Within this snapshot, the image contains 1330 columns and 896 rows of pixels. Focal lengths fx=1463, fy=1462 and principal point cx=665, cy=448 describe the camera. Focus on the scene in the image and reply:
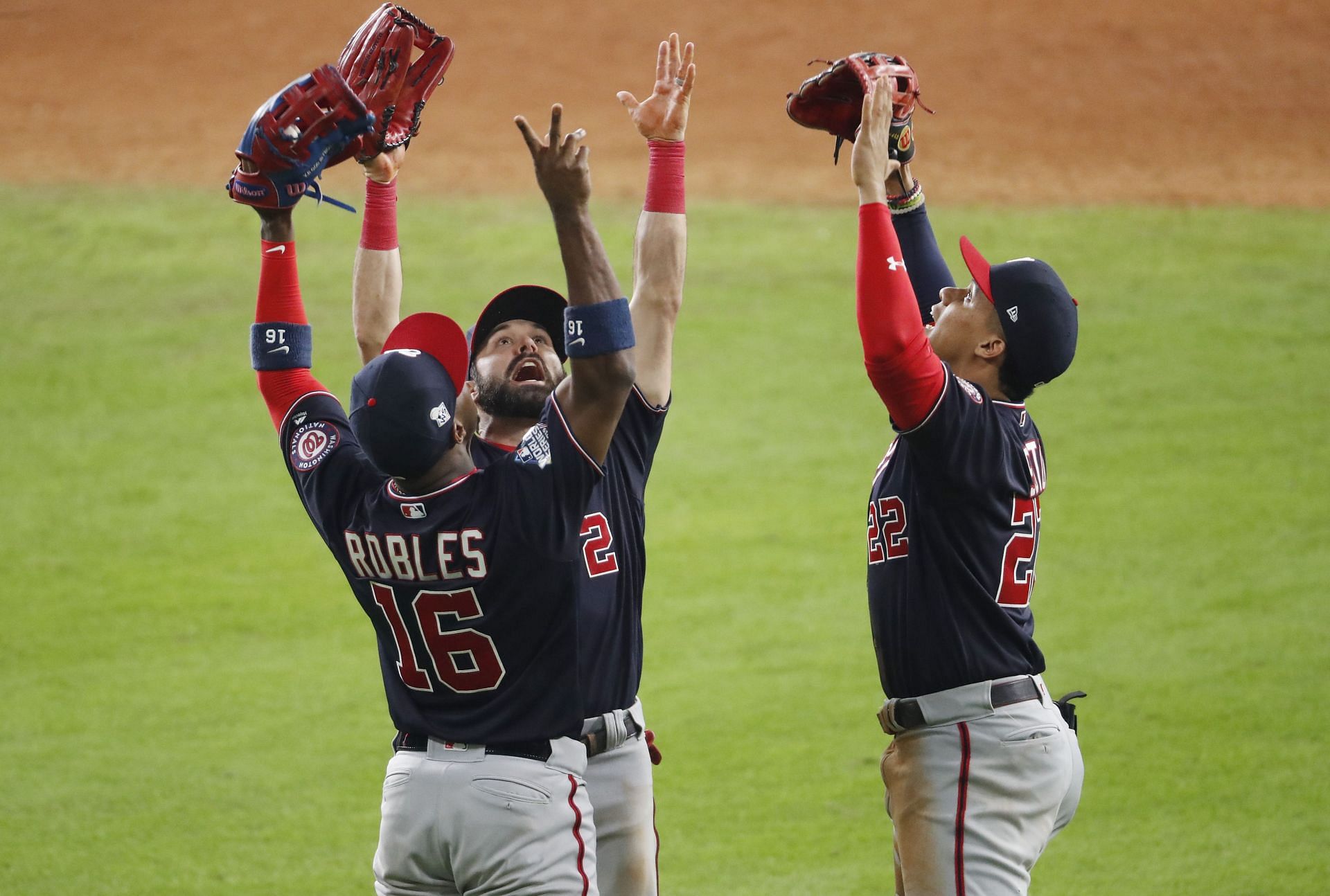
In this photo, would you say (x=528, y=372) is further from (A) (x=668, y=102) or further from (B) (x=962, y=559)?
(B) (x=962, y=559)

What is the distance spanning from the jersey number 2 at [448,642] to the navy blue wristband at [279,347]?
663 mm

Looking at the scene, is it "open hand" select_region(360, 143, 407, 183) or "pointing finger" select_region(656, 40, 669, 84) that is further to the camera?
"open hand" select_region(360, 143, 407, 183)

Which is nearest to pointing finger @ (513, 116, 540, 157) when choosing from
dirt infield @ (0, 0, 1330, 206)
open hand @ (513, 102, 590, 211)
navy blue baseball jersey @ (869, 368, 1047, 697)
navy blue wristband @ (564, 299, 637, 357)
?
open hand @ (513, 102, 590, 211)

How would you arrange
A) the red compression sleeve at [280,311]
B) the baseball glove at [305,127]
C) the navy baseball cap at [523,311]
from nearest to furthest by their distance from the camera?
the baseball glove at [305,127]
the red compression sleeve at [280,311]
the navy baseball cap at [523,311]

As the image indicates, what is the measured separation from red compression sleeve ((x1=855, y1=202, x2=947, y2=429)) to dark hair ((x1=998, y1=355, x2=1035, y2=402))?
1.24 feet

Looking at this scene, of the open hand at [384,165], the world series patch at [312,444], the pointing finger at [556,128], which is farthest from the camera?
the open hand at [384,165]

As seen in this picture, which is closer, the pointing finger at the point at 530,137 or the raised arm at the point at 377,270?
the pointing finger at the point at 530,137

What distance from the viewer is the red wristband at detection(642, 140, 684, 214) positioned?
3.50 m

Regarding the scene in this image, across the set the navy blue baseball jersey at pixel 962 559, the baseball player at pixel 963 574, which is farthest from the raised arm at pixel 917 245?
the navy blue baseball jersey at pixel 962 559

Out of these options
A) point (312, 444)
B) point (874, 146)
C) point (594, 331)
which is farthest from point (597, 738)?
point (874, 146)

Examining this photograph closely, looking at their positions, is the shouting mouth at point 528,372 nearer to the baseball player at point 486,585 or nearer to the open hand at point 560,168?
the baseball player at point 486,585

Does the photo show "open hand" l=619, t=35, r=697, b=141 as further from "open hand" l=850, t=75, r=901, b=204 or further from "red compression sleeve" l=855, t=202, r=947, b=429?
"red compression sleeve" l=855, t=202, r=947, b=429

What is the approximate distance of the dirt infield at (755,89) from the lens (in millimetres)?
15305

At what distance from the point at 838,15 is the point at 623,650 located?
17.2 meters
